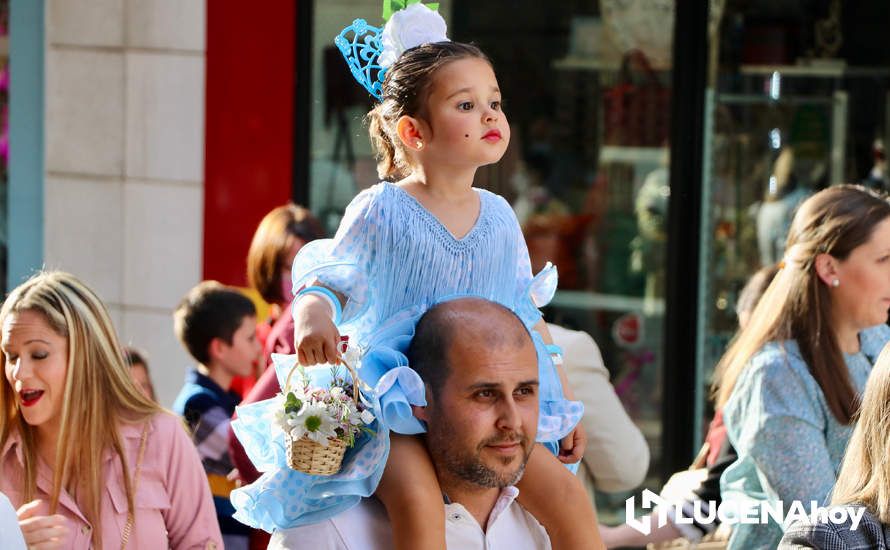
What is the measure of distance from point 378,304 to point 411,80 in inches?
22.2

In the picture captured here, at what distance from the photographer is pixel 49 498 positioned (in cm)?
414

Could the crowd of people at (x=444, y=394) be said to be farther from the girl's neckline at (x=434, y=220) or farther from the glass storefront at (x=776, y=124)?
the glass storefront at (x=776, y=124)

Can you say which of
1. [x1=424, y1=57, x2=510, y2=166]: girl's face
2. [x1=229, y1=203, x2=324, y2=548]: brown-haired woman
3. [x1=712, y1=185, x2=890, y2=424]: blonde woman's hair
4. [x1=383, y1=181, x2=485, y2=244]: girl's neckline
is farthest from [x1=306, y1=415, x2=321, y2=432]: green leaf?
[x1=229, y1=203, x2=324, y2=548]: brown-haired woman

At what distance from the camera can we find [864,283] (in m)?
4.72

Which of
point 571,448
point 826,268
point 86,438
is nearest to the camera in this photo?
point 571,448

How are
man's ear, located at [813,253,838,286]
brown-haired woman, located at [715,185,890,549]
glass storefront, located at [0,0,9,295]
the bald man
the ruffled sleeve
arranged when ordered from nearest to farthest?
1. the bald man
2. the ruffled sleeve
3. brown-haired woman, located at [715,185,890,549]
4. man's ear, located at [813,253,838,286]
5. glass storefront, located at [0,0,9,295]

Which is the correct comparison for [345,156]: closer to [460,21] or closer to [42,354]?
[460,21]

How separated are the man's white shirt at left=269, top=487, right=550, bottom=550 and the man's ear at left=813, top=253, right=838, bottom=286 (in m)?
1.69

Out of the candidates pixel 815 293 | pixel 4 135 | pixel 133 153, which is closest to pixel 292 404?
pixel 815 293

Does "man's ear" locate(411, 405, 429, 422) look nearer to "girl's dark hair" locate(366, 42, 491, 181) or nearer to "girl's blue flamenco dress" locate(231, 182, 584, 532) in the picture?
"girl's blue flamenco dress" locate(231, 182, 584, 532)

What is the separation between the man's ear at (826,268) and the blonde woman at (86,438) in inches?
81.5

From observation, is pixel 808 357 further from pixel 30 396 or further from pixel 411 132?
pixel 30 396

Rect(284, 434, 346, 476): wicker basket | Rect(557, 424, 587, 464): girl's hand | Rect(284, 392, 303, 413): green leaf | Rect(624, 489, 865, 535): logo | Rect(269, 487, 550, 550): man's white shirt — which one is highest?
Rect(284, 392, 303, 413): green leaf

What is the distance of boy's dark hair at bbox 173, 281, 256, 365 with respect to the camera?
5.86 meters
